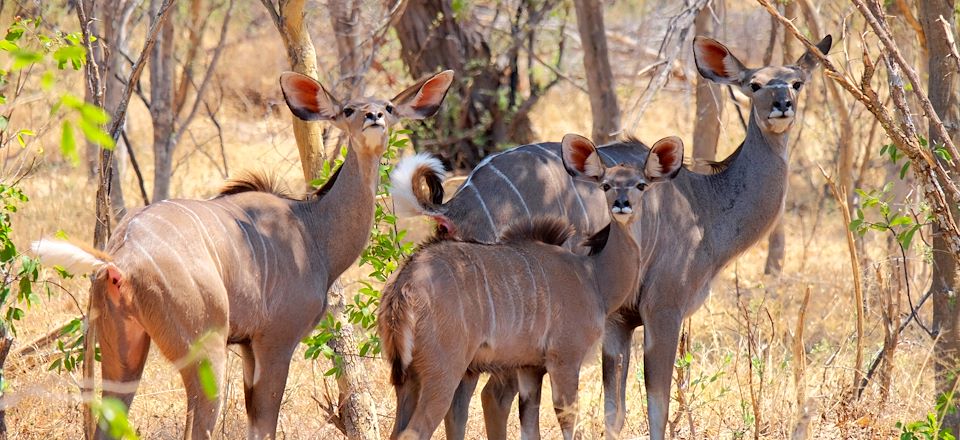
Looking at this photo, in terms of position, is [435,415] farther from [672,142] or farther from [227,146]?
[227,146]

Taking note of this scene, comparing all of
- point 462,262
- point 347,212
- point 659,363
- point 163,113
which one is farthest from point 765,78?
point 163,113

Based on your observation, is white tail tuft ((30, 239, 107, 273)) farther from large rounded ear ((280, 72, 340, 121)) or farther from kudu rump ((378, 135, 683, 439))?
large rounded ear ((280, 72, 340, 121))

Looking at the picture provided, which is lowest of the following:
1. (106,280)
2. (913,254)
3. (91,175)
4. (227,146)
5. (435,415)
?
(435,415)

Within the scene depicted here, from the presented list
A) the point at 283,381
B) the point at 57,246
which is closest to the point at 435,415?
the point at 283,381

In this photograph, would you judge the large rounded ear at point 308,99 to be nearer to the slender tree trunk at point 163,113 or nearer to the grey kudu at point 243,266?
the grey kudu at point 243,266

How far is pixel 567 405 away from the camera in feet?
12.3

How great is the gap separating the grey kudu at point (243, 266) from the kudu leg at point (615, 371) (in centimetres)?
114

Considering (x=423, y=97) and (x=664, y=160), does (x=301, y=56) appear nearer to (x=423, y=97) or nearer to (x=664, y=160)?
(x=423, y=97)

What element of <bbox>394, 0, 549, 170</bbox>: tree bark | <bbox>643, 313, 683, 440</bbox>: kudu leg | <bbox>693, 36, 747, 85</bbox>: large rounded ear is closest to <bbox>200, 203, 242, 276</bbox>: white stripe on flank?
<bbox>643, 313, 683, 440</bbox>: kudu leg

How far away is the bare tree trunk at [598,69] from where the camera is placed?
6711mm

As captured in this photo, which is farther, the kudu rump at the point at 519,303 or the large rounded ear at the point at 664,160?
the large rounded ear at the point at 664,160

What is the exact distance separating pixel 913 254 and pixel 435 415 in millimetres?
4516

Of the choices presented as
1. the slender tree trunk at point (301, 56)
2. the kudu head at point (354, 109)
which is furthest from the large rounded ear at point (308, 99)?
the slender tree trunk at point (301, 56)

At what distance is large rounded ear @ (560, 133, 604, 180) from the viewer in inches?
157
